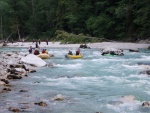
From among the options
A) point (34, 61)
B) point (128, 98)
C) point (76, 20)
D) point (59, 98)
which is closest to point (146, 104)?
point (128, 98)

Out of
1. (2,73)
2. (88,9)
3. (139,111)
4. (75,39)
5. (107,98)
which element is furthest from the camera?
(88,9)

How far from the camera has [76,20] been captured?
5084cm

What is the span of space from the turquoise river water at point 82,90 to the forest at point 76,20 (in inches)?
841

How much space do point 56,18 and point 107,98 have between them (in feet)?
151

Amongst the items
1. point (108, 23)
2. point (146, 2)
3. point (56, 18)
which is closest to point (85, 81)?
point (146, 2)

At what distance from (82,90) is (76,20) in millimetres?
37315

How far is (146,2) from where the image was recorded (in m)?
38.9

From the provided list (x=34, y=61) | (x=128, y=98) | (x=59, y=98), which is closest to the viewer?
(x=128, y=98)

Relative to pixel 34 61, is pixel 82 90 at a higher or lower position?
lower

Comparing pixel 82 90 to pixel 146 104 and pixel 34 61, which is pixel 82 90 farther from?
pixel 34 61

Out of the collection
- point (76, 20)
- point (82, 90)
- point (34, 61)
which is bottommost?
point (82, 90)

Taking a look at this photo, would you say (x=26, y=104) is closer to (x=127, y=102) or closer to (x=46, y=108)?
(x=46, y=108)

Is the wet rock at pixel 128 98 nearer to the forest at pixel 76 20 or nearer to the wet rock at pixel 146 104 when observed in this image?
the wet rock at pixel 146 104

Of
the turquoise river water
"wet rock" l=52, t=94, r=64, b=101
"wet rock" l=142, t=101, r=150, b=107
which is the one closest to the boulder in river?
the turquoise river water
